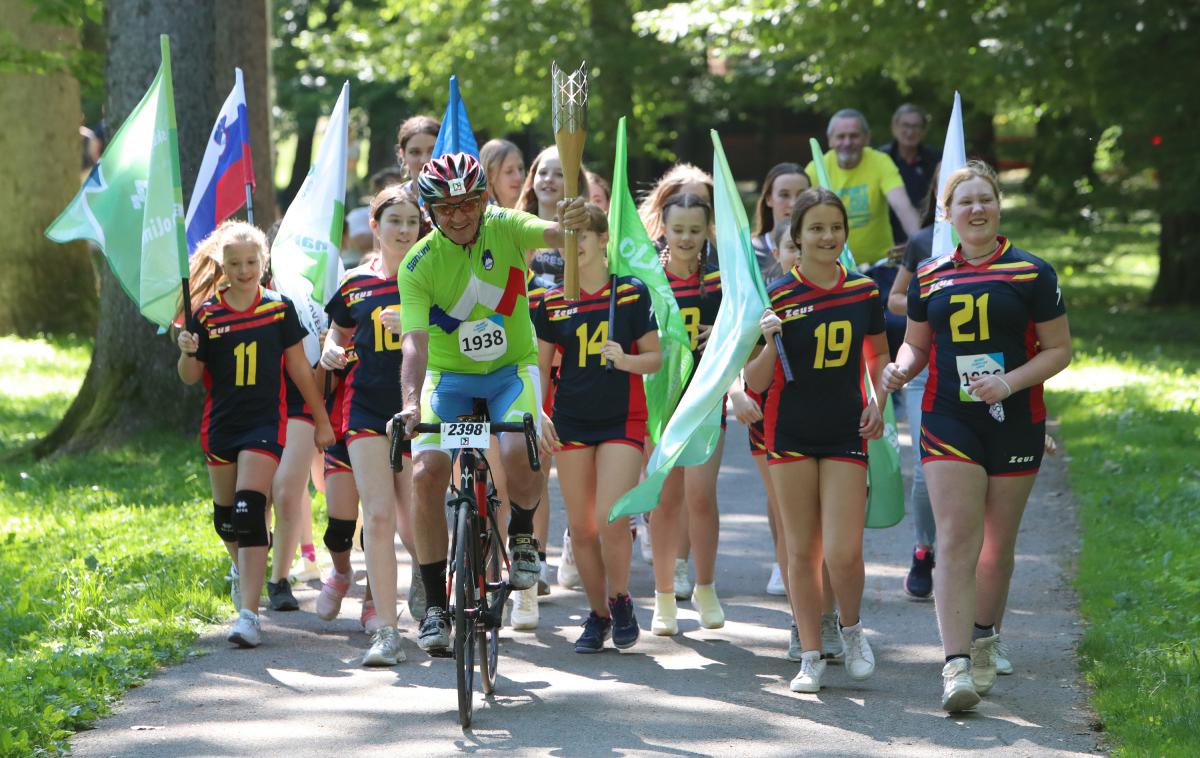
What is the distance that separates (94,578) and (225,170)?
7.88ft

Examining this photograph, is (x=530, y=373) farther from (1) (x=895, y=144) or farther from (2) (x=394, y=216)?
(1) (x=895, y=144)

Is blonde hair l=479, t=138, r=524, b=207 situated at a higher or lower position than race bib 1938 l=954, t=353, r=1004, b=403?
higher

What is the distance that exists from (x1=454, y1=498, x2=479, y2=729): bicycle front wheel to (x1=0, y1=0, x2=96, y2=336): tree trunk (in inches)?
590

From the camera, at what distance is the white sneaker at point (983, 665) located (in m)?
6.75

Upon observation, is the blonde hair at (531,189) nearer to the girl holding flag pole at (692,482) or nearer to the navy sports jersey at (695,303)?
the girl holding flag pole at (692,482)

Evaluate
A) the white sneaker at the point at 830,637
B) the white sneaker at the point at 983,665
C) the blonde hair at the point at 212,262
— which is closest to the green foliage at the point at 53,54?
the blonde hair at the point at 212,262

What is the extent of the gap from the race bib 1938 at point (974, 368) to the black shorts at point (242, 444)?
11.0 feet

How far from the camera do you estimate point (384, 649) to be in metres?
7.38

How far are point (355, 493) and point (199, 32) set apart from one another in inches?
219

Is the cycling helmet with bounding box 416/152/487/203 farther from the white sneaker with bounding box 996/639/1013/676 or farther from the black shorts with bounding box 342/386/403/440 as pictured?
the white sneaker with bounding box 996/639/1013/676

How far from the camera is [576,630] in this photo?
26.8 ft

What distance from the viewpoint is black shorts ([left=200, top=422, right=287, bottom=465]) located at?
7.95m

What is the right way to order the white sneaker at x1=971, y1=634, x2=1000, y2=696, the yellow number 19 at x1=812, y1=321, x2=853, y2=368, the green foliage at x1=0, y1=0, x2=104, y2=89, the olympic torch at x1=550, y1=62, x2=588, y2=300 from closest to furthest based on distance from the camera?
the olympic torch at x1=550, y1=62, x2=588, y2=300
the white sneaker at x1=971, y1=634, x2=1000, y2=696
the yellow number 19 at x1=812, y1=321, x2=853, y2=368
the green foliage at x1=0, y1=0, x2=104, y2=89

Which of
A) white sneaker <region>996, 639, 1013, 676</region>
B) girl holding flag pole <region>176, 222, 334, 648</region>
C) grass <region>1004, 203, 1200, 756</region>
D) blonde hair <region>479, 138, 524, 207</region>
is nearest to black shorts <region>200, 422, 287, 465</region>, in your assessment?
girl holding flag pole <region>176, 222, 334, 648</region>
